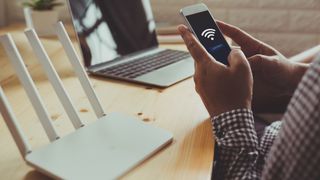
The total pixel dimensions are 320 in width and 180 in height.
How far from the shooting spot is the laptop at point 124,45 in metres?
0.85

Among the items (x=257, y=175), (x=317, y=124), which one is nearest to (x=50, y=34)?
(x=257, y=175)

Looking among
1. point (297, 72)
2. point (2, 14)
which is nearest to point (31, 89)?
point (297, 72)

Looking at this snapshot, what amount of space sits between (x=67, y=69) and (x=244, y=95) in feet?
1.57

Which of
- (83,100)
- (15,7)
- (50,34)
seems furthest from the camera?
(15,7)

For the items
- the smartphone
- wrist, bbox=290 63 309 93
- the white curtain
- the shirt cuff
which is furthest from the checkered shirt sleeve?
the white curtain

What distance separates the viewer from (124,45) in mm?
960

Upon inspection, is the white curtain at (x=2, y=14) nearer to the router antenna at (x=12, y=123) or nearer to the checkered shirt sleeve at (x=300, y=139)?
the router antenna at (x=12, y=123)

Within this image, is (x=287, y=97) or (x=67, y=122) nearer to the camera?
(x=67, y=122)

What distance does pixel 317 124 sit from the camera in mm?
378

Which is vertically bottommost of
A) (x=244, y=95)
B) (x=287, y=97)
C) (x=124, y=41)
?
(x=287, y=97)

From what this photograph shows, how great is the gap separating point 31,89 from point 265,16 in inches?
43.1

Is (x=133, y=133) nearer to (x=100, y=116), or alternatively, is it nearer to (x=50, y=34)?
(x=100, y=116)

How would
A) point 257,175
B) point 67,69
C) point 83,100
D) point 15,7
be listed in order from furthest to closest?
point 15,7 < point 67,69 < point 83,100 < point 257,175

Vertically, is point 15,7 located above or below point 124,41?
above
